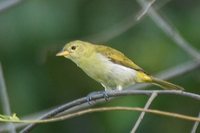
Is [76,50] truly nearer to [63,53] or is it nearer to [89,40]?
[63,53]

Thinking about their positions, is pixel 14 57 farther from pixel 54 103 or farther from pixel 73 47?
pixel 73 47

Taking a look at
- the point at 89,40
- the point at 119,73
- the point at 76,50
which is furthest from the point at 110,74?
the point at 89,40

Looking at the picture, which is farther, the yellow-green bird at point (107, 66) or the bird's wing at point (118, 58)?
the bird's wing at point (118, 58)

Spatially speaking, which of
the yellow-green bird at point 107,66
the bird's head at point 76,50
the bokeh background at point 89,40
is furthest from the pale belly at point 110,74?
the bokeh background at point 89,40

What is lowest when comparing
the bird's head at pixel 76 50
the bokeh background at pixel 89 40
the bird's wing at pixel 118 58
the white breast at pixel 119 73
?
the white breast at pixel 119 73

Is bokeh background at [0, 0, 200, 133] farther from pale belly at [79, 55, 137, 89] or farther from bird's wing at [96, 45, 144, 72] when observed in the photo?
pale belly at [79, 55, 137, 89]

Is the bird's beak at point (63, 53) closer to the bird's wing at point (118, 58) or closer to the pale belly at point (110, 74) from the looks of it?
the pale belly at point (110, 74)
